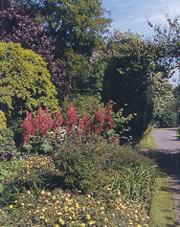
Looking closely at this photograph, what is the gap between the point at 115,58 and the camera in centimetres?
1920

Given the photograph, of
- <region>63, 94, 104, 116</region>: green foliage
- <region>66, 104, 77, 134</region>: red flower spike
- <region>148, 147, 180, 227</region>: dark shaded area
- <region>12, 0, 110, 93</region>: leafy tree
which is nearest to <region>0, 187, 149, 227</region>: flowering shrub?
<region>148, 147, 180, 227</region>: dark shaded area

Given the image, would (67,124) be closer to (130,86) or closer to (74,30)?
(130,86)

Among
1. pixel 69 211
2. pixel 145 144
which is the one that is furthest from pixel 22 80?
pixel 145 144

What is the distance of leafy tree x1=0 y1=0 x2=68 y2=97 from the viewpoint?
1684 centimetres

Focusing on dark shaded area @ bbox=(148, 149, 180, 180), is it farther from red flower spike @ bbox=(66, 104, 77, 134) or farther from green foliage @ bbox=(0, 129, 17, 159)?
green foliage @ bbox=(0, 129, 17, 159)

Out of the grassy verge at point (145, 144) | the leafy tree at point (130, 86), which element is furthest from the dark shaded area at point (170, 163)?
the grassy verge at point (145, 144)

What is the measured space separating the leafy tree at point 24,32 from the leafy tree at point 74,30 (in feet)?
6.64

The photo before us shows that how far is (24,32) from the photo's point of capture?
55.4 ft

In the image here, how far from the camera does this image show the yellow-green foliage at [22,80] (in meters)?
14.8

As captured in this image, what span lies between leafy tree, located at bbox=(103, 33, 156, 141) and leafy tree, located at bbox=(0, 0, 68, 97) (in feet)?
9.07

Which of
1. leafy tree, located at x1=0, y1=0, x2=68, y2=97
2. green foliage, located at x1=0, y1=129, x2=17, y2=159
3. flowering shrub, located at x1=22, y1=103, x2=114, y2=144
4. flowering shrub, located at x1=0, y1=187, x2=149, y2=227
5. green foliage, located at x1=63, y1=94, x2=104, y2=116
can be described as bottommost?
flowering shrub, located at x1=0, y1=187, x2=149, y2=227

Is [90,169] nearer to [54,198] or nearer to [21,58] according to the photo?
[54,198]

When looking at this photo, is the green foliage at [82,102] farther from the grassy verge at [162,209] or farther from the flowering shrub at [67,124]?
the grassy verge at [162,209]

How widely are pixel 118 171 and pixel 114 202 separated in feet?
6.49
